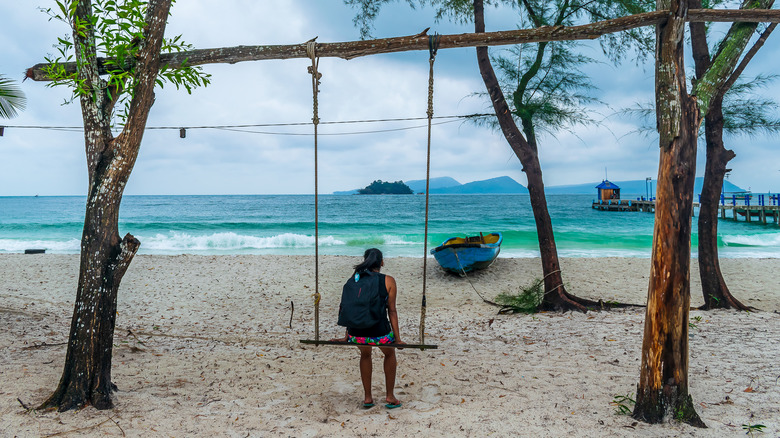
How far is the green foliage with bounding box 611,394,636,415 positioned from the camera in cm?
317

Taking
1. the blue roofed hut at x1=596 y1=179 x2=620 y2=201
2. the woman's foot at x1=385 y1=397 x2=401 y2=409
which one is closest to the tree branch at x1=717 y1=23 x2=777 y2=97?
the woman's foot at x1=385 y1=397 x2=401 y2=409

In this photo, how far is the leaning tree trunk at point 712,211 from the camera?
20.9 ft

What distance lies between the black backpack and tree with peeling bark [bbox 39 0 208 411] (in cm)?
157

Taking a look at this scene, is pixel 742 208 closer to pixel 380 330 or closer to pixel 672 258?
pixel 672 258

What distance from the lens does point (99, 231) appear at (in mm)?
3307

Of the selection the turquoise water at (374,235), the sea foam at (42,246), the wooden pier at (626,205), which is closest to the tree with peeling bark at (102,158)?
the turquoise water at (374,235)

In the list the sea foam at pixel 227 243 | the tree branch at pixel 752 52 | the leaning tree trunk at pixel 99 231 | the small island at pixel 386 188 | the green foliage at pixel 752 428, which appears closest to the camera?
the green foliage at pixel 752 428

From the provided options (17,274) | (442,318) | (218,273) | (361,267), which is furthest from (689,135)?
(17,274)

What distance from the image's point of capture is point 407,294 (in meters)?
8.88

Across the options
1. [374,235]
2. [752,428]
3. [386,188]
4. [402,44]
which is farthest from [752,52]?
[386,188]

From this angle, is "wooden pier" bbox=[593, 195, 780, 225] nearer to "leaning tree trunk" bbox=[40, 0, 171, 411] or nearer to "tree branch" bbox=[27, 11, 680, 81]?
"tree branch" bbox=[27, 11, 680, 81]

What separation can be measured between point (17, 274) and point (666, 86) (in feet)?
37.7

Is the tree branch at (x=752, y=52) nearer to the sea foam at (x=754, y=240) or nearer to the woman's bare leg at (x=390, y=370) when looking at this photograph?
the woman's bare leg at (x=390, y=370)

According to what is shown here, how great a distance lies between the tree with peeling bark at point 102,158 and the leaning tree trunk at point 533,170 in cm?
446
